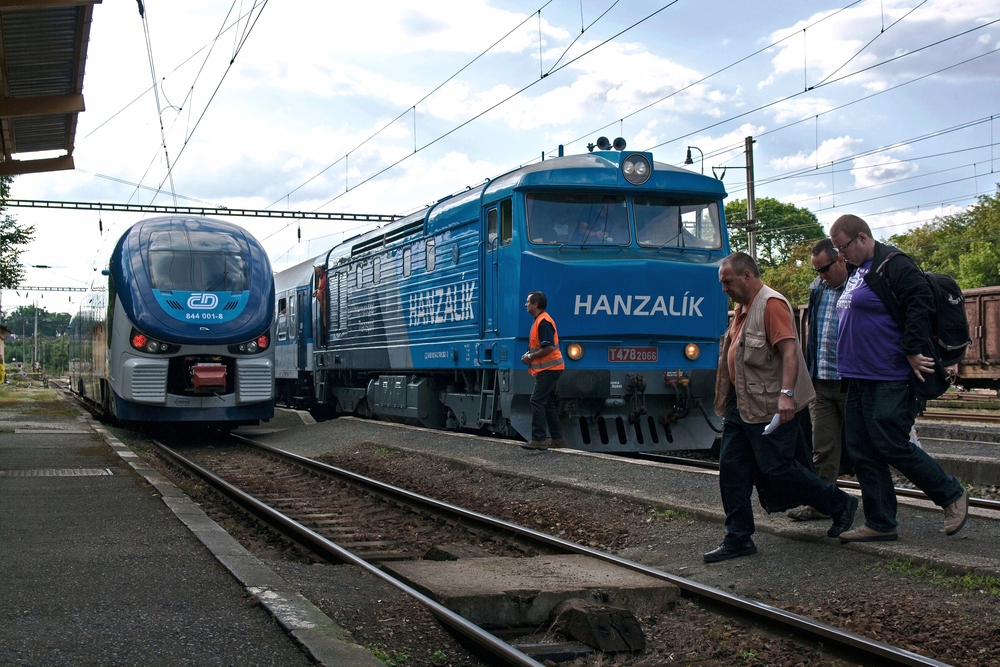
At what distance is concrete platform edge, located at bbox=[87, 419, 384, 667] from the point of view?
409 centimetres

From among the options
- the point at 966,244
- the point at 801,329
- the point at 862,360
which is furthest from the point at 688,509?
the point at 966,244

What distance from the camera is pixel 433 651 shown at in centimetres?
Result: 462

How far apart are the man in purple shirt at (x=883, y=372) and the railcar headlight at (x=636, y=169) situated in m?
6.14

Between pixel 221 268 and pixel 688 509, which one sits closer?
pixel 688 509

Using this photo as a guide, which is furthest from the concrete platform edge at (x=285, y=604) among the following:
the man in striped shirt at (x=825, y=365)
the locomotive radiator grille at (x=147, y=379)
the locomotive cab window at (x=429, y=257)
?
the locomotive radiator grille at (x=147, y=379)

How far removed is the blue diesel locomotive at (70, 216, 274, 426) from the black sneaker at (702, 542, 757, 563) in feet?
33.7

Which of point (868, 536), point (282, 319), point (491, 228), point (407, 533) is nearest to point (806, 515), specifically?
point (868, 536)

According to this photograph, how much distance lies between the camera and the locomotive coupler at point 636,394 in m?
11.9

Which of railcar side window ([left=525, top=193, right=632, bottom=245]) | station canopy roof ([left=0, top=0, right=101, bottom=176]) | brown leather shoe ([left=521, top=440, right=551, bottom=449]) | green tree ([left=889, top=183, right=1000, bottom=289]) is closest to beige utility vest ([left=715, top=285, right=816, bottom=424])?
brown leather shoe ([left=521, top=440, right=551, bottom=449])

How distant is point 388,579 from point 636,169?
25.1 ft

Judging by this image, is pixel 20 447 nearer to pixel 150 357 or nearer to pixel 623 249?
pixel 150 357

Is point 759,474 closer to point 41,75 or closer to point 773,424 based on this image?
point 773,424

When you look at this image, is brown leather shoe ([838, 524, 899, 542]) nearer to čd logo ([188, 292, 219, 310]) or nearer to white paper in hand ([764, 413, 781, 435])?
white paper in hand ([764, 413, 781, 435])

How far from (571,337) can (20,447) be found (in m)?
7.63
